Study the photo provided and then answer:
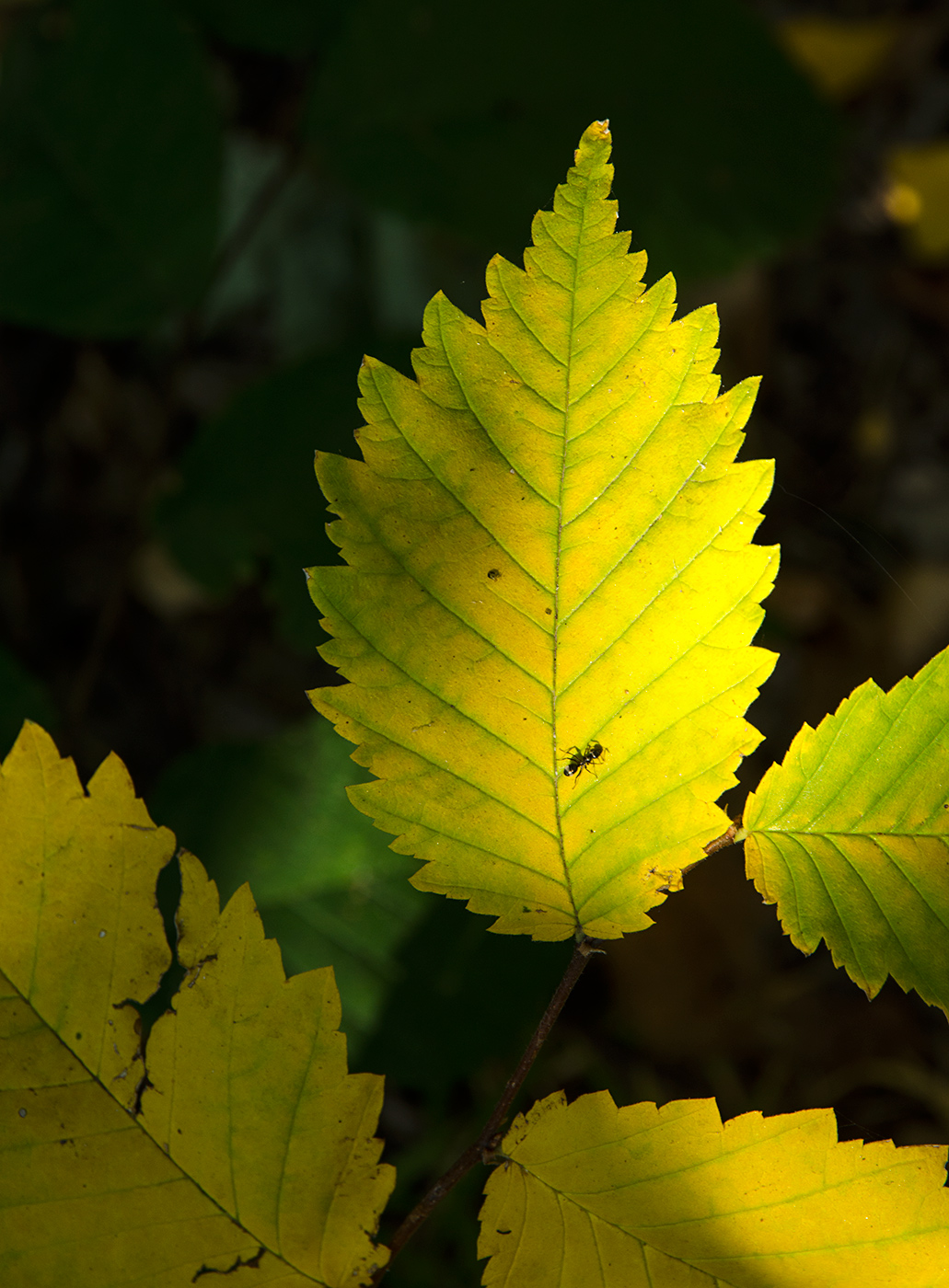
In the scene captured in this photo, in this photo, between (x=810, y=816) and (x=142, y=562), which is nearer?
(x=810, y=816)

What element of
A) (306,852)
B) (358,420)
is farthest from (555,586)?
(358,420)

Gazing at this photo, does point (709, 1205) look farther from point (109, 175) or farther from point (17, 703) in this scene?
point (109, 175)

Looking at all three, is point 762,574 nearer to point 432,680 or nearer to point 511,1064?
point 432,680

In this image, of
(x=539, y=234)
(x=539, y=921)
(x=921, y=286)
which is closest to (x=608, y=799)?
(x=539, y=921)

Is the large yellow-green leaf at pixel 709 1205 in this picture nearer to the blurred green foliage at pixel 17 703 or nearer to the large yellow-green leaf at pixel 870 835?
the large yellow-green leaf at pixel 870 835

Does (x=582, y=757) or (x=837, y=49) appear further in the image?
(x=837, y=49)

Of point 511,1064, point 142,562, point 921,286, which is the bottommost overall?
point 511,1064
